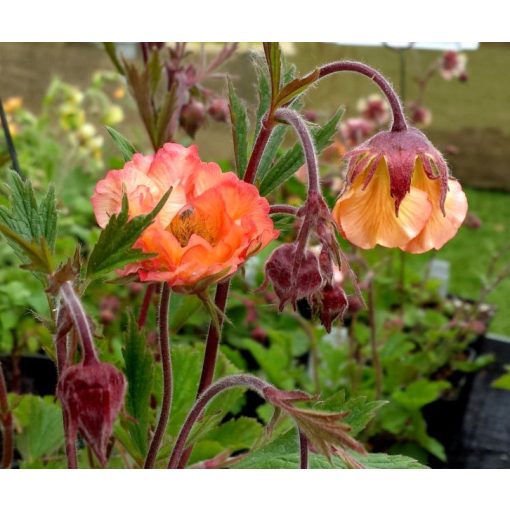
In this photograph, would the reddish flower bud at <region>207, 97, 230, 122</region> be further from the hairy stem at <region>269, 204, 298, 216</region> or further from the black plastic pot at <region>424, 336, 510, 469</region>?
the black plastic pot at <region>424, 336, 510, 469</region>

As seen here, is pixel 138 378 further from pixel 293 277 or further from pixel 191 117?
pixel 191 117

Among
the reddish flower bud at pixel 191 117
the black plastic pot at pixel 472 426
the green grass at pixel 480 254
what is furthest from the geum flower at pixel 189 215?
the green grass at pixel 480 254

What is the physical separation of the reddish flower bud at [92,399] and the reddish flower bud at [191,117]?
495 mm

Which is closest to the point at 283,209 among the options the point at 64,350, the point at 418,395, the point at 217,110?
the point at 64,350

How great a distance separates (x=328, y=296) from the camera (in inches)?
17.5

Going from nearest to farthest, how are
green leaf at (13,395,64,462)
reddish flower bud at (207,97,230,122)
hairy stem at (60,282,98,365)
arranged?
1. hairy stem at (60,282,98,365)
2. green leaf at (13,395,64,462)
3. reddish flower bud at (207,97,230,122)

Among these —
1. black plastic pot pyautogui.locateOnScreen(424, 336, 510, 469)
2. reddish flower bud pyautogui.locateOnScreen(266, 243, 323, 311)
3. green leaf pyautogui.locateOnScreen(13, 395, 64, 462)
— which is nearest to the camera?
reddish flower bud pyautogui.locateOnScreen(266, 243, 323, 311)

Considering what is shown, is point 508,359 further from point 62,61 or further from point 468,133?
point 468,133

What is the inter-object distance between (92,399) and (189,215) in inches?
4.6

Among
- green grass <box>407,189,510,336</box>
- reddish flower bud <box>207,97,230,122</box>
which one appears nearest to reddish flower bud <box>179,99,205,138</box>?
reddish flower bud <box>207,97,230,122</box>

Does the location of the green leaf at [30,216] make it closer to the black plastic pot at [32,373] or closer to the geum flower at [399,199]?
the geum flower at [399,199]

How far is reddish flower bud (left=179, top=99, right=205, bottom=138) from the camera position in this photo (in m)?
0.80

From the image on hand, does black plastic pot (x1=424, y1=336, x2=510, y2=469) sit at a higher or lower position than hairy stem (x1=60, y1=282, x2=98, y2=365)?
lower

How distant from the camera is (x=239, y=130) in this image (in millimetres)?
494
